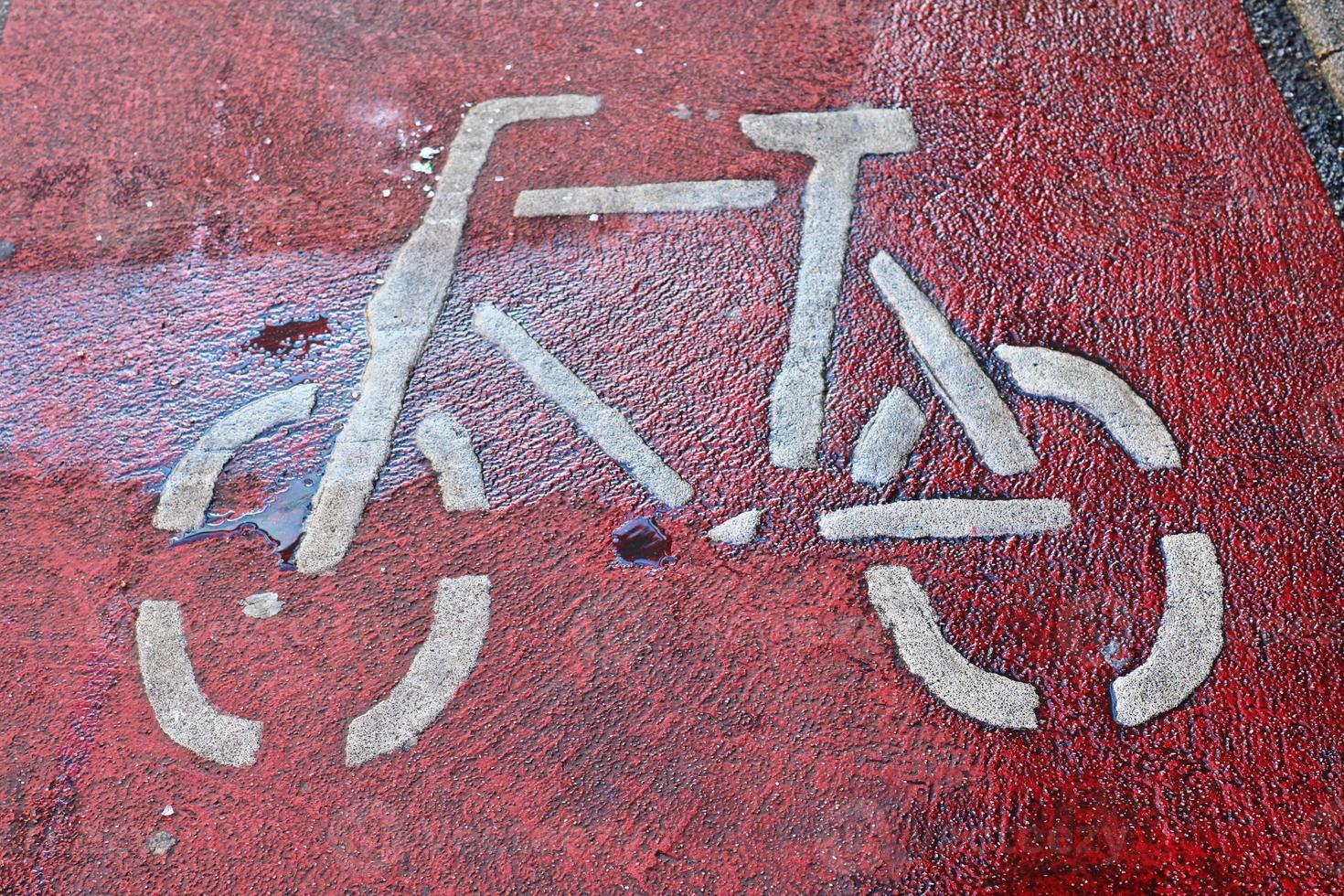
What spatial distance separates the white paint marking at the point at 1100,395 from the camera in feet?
9.36

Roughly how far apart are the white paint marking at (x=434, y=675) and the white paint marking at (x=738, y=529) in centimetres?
60

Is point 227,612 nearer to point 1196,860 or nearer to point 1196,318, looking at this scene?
point 1196,860

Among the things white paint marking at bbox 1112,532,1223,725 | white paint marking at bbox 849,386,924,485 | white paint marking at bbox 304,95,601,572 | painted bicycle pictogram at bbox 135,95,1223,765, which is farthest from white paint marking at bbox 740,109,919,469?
white paint marking at bbox 1112,532,1223,725

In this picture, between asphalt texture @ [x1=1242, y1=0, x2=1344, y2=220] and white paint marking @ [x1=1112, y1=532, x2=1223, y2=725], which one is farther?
asphalt texture @ [x1=1242, y1=0, x2=1344, y2=220]

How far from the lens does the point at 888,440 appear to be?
291cm

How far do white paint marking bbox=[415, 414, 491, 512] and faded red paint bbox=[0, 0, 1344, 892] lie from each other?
0.17ft

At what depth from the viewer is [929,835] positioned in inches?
92.0

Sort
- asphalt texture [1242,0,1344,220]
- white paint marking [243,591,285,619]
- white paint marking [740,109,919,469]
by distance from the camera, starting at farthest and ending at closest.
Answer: asphalt texture [1242,0,1344,220], white paint marking [740,109,919,469], white paint marking [243,591,285,619]

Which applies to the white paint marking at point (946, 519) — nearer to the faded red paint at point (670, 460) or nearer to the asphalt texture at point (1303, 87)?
the faded red paint at point (670, 460)

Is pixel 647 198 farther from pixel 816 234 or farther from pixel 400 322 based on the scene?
pixel 400 322

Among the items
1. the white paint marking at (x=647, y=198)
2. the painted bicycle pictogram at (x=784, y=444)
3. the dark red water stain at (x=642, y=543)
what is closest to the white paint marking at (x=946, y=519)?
the painted bicycle pictogram at (x=784, y=444)

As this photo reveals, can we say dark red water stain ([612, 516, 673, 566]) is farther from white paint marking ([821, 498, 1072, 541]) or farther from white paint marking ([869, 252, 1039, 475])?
white paint marking ([869, 252, 1039, 475])

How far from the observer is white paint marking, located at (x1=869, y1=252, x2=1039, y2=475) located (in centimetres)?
287

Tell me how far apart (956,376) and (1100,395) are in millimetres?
392
